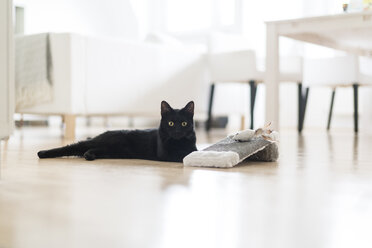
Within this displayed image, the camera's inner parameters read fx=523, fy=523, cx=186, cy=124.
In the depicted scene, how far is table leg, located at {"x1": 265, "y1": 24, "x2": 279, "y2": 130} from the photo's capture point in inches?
127

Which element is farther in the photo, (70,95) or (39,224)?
(70,95)

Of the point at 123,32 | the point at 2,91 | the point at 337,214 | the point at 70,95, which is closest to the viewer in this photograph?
the point at 337,214

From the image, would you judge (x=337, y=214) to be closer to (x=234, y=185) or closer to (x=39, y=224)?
(x=234, y=185)

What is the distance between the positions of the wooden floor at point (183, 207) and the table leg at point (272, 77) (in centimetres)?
168

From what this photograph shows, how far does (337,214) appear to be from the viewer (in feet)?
2.83

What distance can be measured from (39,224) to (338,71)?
4.12m

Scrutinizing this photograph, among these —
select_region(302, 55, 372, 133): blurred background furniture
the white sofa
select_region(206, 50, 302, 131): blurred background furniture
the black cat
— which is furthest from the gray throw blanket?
select_region(302, 55, 372, 133): blurred background furniture

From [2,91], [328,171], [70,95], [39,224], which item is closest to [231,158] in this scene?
[328,171]

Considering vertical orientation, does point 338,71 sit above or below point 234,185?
above

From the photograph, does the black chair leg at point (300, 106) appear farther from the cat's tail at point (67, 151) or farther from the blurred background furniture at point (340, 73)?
the cat's tail at point (67, 151)

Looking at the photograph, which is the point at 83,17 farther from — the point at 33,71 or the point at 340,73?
the point at 33,71

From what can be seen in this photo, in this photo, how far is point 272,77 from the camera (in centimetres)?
324

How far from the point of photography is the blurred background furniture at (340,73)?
4430mm

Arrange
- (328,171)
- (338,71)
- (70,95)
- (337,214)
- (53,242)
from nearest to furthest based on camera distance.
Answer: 1. (53,242)
2. (337,214)
3. (328,171)
4. (70,95)
5. (338,71)
